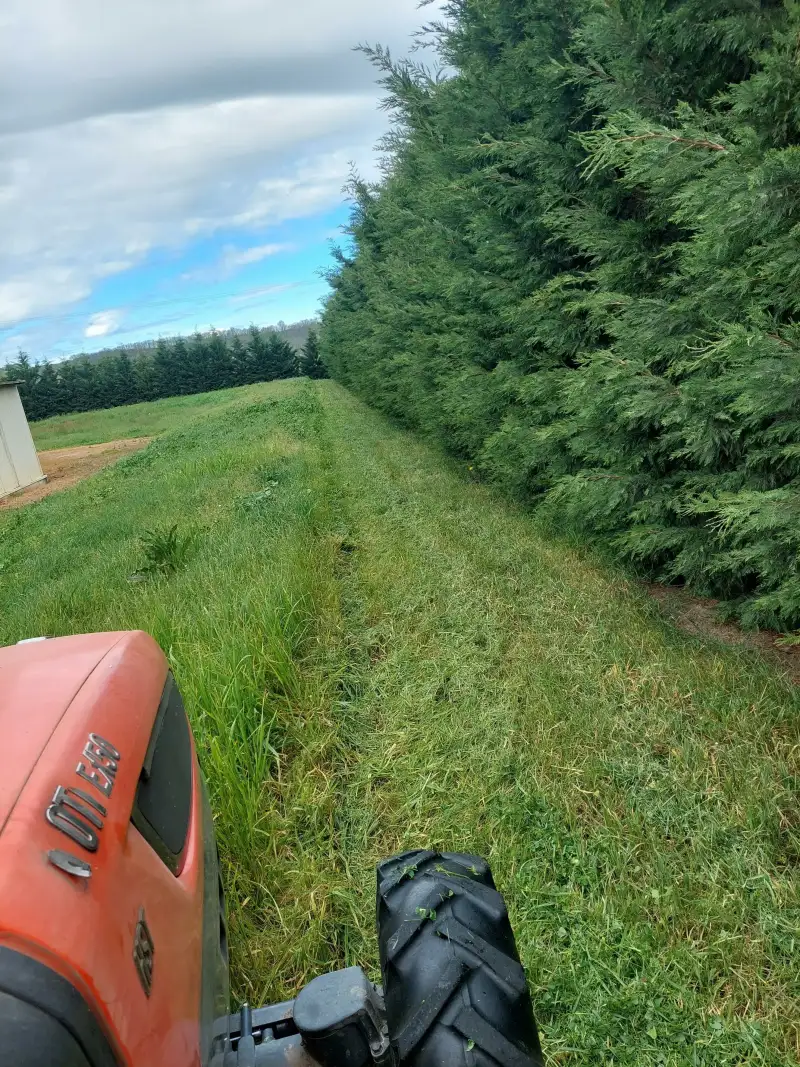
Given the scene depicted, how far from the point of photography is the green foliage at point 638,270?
3.20 m

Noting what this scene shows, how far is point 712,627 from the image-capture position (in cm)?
426

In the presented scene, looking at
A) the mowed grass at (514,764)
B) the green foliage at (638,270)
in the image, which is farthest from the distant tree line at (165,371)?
the mowed grass at (514,764)

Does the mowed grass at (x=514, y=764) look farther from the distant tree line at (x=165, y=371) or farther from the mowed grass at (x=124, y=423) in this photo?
the distant tree line at (x=165, y=371)

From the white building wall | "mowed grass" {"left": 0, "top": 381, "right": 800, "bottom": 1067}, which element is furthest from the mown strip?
the white building wall

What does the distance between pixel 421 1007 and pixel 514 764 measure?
1.76m

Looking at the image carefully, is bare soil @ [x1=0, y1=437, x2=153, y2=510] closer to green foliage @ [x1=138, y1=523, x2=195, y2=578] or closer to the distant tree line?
green foliage @ [x1=138, y1=523, x2=195, y2=578]

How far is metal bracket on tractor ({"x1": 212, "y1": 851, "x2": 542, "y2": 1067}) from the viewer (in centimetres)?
129

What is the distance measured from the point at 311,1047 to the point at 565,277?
5224 millimetres

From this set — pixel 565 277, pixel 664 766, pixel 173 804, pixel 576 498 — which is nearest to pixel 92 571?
pixel 576 498

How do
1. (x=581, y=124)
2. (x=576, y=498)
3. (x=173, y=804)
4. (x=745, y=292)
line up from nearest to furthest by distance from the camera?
1. (x=173, y=804)
2. (x=745, y=292)
3. (x=576, y=498)
4. (x=581, y=124)

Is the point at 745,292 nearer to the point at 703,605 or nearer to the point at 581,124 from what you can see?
the point at 703,605

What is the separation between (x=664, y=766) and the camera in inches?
113

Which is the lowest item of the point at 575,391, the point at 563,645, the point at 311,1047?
the point at 563,645

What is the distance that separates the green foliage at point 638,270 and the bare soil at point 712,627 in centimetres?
13
